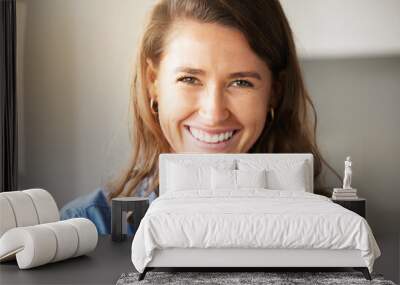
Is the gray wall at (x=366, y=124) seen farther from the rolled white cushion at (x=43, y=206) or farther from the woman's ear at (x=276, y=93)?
the rolled white cushion at (x=43, y=206)

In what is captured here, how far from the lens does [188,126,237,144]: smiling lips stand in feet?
22.5

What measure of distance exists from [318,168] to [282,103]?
78 centimetres

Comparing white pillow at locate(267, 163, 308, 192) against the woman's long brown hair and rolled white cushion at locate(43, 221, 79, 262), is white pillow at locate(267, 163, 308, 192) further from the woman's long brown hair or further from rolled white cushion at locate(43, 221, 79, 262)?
rolled white cushion at locate(43, 221, 79, 262)

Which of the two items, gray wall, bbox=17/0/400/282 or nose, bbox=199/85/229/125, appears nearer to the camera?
nose, bbox=199/85/229/125

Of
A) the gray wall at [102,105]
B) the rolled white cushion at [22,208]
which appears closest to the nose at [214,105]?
the gray wall at [102,105]

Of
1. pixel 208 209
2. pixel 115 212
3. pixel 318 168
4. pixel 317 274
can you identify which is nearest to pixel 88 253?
pixel 115 212

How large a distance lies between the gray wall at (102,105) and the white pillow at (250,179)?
3.26 ft

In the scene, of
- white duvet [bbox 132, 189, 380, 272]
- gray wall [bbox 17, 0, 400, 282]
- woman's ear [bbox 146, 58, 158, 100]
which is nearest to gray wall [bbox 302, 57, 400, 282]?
gray wall [bbox 17, 0, 400, 282]

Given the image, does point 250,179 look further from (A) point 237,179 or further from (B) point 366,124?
(B) point 366,124

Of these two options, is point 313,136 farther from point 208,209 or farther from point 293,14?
point 208,209

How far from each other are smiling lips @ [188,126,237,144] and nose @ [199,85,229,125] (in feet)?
0.53

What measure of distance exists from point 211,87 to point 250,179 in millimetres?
1039

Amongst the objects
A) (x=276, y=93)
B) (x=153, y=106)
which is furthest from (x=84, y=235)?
(x=276, y=93)

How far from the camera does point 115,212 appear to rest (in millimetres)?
6566
